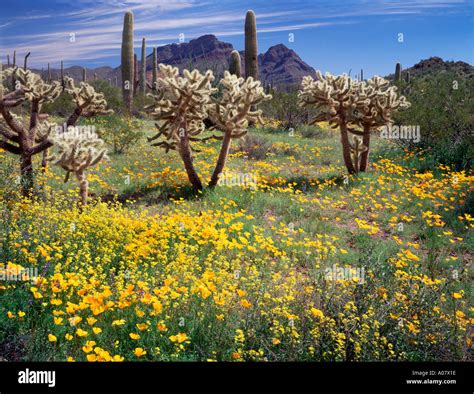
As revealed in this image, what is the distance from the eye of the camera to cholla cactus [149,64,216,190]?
8.52m

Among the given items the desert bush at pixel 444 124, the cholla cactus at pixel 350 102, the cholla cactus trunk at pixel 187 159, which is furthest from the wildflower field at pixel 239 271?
the desert bush at pixel 444 124

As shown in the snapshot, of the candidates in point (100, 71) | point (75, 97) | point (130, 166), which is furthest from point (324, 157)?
point (100, 71)

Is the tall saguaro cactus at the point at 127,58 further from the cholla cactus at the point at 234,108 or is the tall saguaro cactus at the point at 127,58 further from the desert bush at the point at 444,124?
the cholla cactus at the point at 234,108

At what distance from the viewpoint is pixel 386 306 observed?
14.0 ft

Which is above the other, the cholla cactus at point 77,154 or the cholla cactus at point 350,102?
the cholla cactus at point 350,102

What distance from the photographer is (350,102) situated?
10750 millimetres

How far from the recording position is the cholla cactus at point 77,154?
6.95 m

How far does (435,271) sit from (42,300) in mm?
4703

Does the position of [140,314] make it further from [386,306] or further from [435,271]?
[435,271]

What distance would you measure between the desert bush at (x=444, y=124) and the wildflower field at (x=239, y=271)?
6.68ft

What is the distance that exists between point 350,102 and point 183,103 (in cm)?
426
